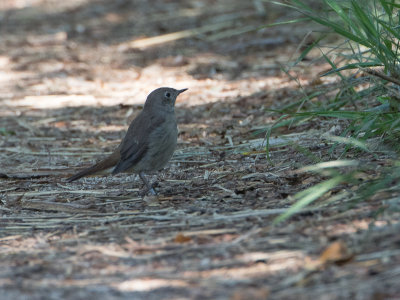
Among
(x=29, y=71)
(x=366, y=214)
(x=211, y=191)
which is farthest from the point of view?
(x=29, y=71)

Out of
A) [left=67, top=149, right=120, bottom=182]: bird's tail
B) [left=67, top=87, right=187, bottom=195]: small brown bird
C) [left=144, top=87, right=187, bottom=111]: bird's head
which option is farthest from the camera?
[left=144, top=87, right=187, bottom=111]: bird's head

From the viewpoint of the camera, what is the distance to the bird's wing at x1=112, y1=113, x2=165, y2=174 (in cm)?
504

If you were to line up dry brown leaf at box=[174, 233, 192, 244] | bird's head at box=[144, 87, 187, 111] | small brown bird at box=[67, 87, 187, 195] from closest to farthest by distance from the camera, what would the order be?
dry brown leaf at box=[174, 233, 192, 244]
small brown bird at box=[67, 87, 187, 195]
bird's head at box=[144, 87, 187, 111]

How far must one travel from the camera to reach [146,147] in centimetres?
507

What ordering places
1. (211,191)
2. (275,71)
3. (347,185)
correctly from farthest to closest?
(275,71)
(211,191)
(347,185)

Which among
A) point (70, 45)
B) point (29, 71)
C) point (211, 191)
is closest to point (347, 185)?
point (211, 191)

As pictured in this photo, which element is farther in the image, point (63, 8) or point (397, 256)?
point (63, 8)

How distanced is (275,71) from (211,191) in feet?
12.6

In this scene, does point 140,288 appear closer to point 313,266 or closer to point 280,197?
point 313,266

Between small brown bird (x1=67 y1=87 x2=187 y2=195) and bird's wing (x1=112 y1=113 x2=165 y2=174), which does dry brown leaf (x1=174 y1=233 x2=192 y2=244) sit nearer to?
small brown bird (x1=67 y1=87 x2=187 y2=195)

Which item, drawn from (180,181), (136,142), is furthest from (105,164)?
(180,181)

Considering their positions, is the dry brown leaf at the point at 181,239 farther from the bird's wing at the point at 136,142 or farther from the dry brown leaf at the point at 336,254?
the bird's wing at the point at 136,142

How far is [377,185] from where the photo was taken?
134 inches

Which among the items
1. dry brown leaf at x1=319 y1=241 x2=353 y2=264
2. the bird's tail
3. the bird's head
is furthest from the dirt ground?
the bird's head
